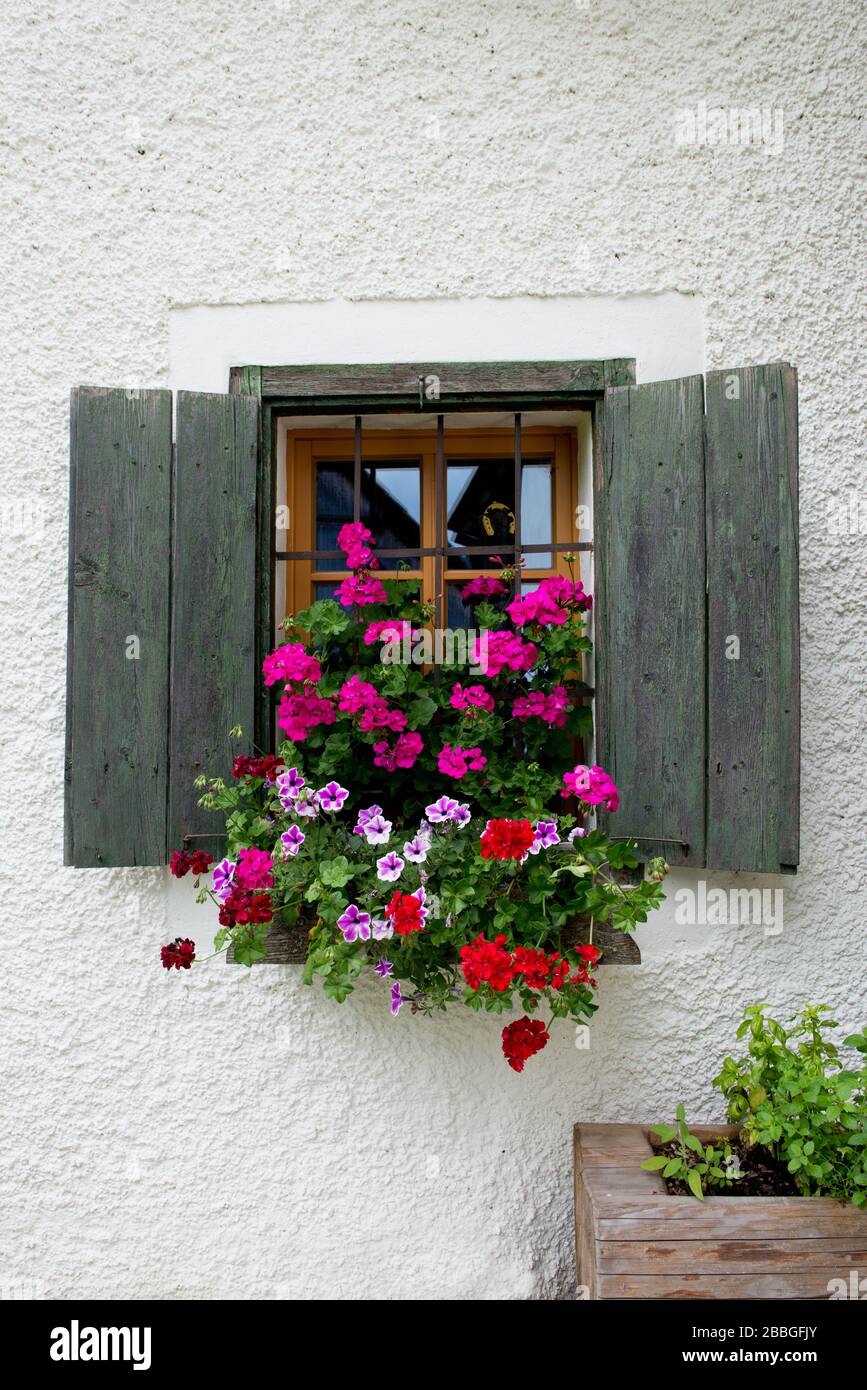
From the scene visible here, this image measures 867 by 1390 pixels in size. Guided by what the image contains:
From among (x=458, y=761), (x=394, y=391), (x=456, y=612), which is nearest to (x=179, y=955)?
(x=458, y=761)

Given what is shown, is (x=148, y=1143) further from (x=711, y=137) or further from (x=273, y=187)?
(x=711, y=137)

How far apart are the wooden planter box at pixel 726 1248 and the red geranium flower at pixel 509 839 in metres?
0.73

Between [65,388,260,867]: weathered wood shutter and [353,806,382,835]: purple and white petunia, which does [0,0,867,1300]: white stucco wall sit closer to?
[65,388,260,867]: weathered wood shutter

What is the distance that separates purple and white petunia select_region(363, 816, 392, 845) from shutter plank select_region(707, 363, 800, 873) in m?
0.75

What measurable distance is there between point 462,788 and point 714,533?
83cm

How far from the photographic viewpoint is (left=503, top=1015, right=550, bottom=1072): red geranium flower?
183 cm

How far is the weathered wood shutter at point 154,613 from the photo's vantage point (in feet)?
6.91

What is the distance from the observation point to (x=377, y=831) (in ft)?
6.33

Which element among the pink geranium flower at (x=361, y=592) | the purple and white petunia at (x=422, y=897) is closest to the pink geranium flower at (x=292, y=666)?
the pink geranium flower at (x=361, y=592)

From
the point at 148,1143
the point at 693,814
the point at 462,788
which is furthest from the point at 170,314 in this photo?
the point at 148,1143

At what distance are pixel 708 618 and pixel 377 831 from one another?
2.99 feet

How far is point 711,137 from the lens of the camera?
221cm

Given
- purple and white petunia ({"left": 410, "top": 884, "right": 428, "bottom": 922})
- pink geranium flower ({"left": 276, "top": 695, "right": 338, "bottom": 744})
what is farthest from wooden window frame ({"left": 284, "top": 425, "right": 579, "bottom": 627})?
purple and white petunia ({"left": 410, "top": 884, "right": 428, "bottom": 922})

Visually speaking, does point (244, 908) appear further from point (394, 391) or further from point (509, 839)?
point (394, 391)
